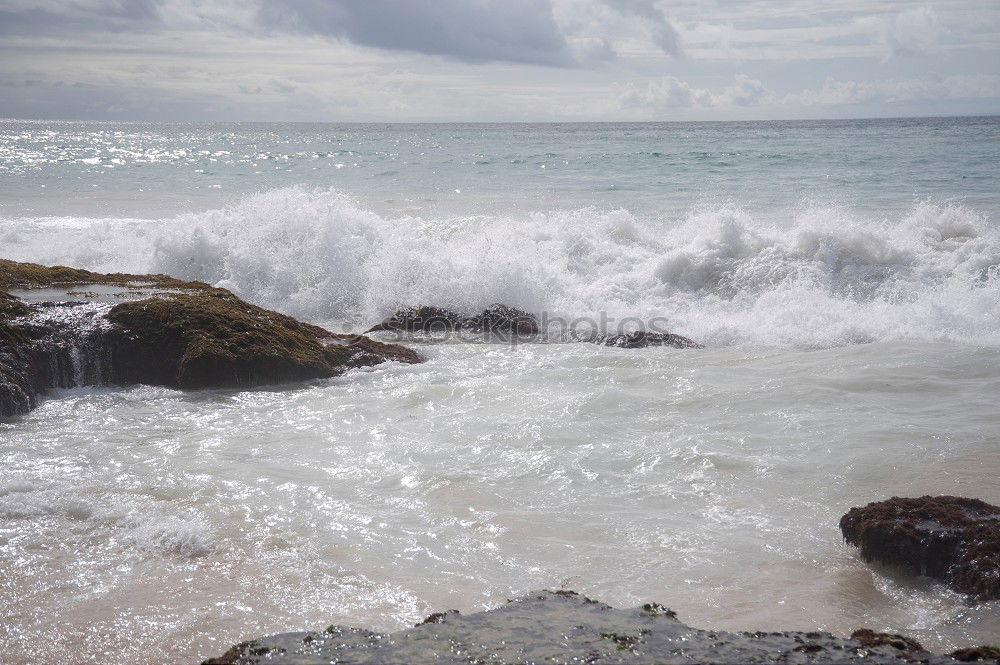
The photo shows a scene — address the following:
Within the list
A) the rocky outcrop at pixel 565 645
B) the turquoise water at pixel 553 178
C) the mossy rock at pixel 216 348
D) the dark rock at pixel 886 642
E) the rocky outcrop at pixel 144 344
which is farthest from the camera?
the turquoise water at pixel 553 178

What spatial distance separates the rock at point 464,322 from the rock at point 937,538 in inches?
214

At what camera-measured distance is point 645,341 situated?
8.68m

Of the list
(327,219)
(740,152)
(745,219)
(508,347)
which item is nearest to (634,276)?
(745,219)

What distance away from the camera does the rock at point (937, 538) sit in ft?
12.3

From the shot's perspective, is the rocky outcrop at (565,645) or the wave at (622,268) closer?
the rocky outcrop at (565,645)

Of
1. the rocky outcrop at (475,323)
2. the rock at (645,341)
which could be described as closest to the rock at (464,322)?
the rocky outcrop at (475,323)

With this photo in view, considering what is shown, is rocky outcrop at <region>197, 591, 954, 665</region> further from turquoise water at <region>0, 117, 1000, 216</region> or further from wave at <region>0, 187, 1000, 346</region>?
turquoise water at <region>0, 117, 1000, 216</region>

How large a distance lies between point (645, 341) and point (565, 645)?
6.39 meters

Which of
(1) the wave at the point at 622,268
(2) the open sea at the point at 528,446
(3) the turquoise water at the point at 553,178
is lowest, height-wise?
(2) the open sea at the point at 528,446

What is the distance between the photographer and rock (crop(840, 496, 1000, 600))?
3760 millimetres

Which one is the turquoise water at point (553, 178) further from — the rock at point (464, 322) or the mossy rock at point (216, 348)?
the mossy rock at point (216, 348)

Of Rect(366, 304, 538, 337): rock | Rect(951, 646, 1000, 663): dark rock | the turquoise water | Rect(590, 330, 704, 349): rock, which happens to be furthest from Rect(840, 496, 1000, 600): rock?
the turquoise water

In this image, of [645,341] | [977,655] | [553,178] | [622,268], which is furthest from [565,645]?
[553,178]

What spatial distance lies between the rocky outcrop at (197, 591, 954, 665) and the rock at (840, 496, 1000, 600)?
54.9 inches
